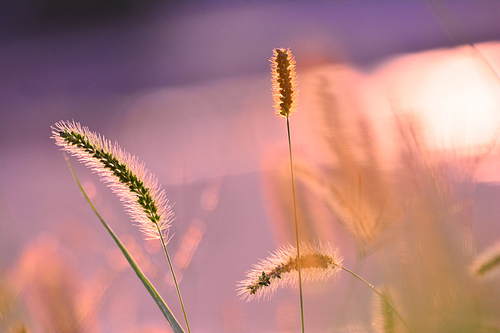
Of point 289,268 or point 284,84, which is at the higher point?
point 284,84

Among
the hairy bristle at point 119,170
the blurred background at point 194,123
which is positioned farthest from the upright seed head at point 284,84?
the blurred background at point 194,123

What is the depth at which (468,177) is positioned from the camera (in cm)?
36

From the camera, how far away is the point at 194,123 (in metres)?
0.88

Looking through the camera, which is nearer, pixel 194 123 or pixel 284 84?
pixel 284 84

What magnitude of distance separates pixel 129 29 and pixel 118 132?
342 mm

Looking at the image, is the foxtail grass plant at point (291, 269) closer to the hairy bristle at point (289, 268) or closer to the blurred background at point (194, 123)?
the hairy bristle at point (289, 268)

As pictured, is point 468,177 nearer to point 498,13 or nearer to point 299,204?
point 299,204

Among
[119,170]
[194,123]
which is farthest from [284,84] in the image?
[194,123]

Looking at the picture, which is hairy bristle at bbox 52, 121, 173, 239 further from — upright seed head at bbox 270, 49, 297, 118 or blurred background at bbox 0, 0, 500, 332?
blurred background at bbox 0, 0, 500, 332

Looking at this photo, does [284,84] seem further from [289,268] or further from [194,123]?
[194,123]

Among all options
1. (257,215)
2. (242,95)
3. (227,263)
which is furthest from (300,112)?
(227,263)

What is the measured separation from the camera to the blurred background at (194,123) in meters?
0.75

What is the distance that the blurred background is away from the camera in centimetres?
75

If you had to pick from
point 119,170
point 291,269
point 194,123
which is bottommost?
point 291,269
